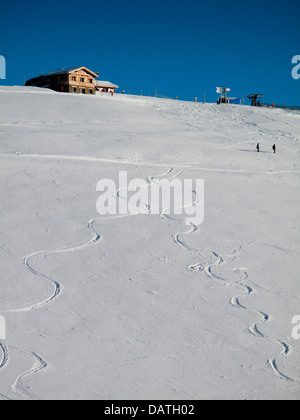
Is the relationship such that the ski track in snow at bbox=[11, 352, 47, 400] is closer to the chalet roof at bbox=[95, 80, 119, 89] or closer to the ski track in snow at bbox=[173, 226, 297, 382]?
the ski track in snow at bbox=[173, 226, 297, 382]

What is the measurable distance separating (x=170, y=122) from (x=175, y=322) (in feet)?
64.6

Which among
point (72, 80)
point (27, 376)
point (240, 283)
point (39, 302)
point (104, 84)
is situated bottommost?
point (27, 376)

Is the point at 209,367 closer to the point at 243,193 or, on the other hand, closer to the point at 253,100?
the point at 243,193

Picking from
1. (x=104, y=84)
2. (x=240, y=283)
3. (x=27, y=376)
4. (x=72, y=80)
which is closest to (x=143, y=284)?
(x=240, y=283)

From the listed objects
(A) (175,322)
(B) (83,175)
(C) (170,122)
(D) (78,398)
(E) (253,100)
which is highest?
(E) (253,100)

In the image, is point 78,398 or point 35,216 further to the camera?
point 35,216

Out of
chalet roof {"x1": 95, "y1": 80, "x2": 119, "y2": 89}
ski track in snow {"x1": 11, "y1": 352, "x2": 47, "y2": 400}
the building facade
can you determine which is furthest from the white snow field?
chalet roof {"x1": 95, "y1": 80, "x2": 119, "y2": 89}

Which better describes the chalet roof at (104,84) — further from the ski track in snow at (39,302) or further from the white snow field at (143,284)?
the ski track in snow at (39,302)

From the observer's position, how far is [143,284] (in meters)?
7.91

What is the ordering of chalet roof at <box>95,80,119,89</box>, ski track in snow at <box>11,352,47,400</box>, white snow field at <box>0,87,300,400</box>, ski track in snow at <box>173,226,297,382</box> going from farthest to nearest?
chalet roof at <box>95,80,119,89</box>, ski track in snow at <box>173,226,297,382</box>, white snow field at <box>0,87,300,400</box>, ski track in snow at <box>11,352,47,400</box>

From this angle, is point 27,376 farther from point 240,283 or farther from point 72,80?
point 72,80

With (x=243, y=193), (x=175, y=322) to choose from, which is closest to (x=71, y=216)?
(x=175, y=322)

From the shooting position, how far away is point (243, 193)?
13.3m

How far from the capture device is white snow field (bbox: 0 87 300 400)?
5.79 m
